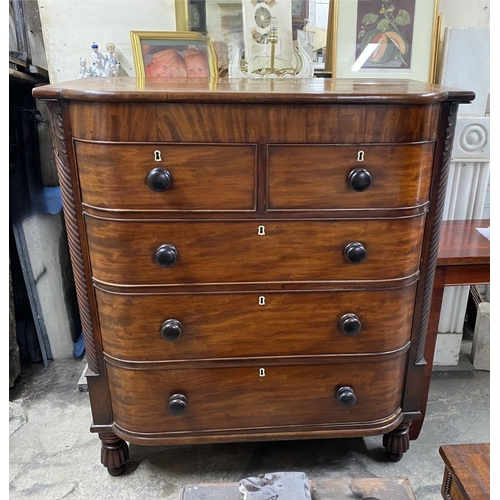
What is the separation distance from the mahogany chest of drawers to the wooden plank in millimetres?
408

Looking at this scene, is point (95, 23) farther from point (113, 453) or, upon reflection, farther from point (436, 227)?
point (113, 453)

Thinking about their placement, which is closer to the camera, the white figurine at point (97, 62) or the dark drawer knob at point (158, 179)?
the dark drawer knob at point (158, 179)

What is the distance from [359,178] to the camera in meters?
1.17

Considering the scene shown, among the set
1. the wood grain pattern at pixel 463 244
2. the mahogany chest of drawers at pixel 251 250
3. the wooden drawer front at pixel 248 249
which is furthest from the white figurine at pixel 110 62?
the wood grain pattern at pixel 463 244

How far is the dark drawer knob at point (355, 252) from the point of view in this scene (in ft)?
4.07

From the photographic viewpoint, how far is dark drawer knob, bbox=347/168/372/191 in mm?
1172

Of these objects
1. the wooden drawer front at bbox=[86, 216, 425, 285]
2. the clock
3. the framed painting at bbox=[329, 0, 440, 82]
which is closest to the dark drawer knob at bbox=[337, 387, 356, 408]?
the wooden drawer front at bbox=[86, 216, 425, 285]

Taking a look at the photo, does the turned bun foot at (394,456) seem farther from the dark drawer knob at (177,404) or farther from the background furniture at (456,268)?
the dark drawer knob at (177,404)

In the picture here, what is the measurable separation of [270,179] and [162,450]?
1.03m

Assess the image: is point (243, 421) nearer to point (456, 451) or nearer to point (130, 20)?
point (456, 451)

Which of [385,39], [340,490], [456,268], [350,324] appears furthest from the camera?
[385,39]

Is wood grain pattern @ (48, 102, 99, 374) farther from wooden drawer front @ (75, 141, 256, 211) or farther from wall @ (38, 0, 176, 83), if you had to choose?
wall @ (38, 0, 176, 83)

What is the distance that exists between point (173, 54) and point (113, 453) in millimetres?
1344

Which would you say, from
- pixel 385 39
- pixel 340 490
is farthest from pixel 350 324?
pixel 385 39
